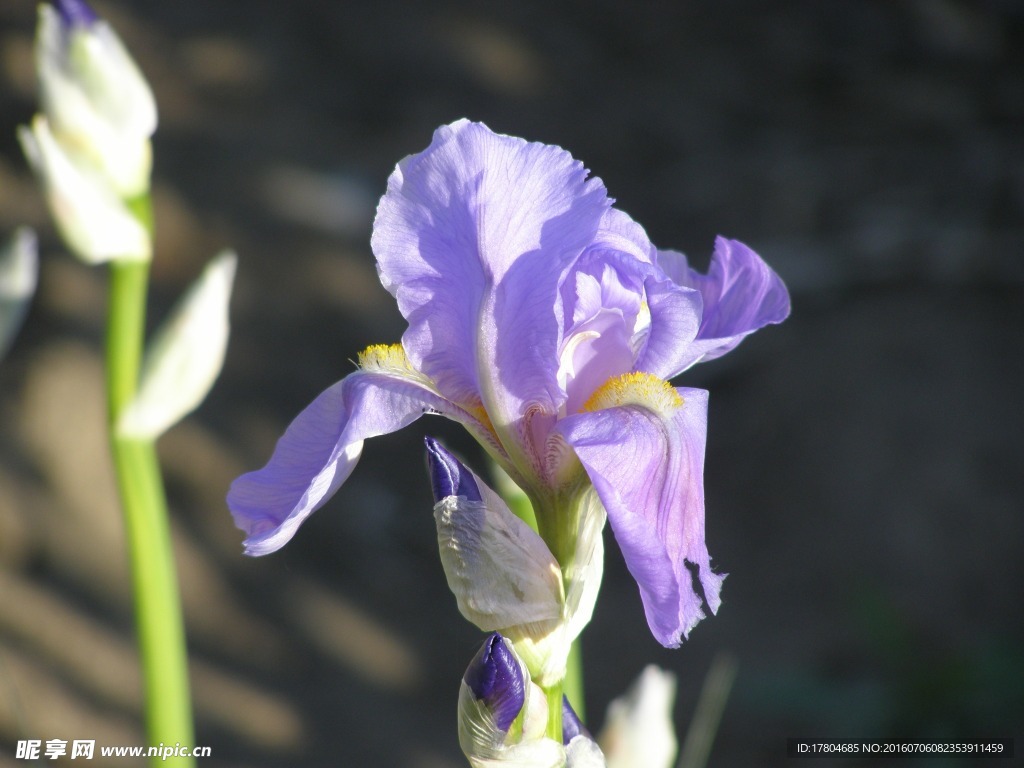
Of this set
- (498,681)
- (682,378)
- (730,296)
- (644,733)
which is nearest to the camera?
(498,681)

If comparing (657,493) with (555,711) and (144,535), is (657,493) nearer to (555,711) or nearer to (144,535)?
(555,711)

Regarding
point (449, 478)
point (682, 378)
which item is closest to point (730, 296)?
point (449, 478)

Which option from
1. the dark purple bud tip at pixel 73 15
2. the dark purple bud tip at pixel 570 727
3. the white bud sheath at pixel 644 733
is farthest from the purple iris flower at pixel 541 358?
the dark purple bud tip at pixel 73 15

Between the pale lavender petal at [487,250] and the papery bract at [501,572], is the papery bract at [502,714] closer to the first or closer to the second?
the papery bract at [501,572]

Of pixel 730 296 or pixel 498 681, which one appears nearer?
pixel 498 681

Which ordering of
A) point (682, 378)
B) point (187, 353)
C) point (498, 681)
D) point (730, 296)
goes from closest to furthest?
point (498, 681)
point (730, 296)
point (187, 353)
point (682, 378)

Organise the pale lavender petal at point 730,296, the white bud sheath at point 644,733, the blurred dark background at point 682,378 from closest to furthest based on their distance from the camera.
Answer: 1. the pale lavender petal at point 730,296
2. the white bud sheath at point 644,733
3. the blurred dark background at point 682,378
